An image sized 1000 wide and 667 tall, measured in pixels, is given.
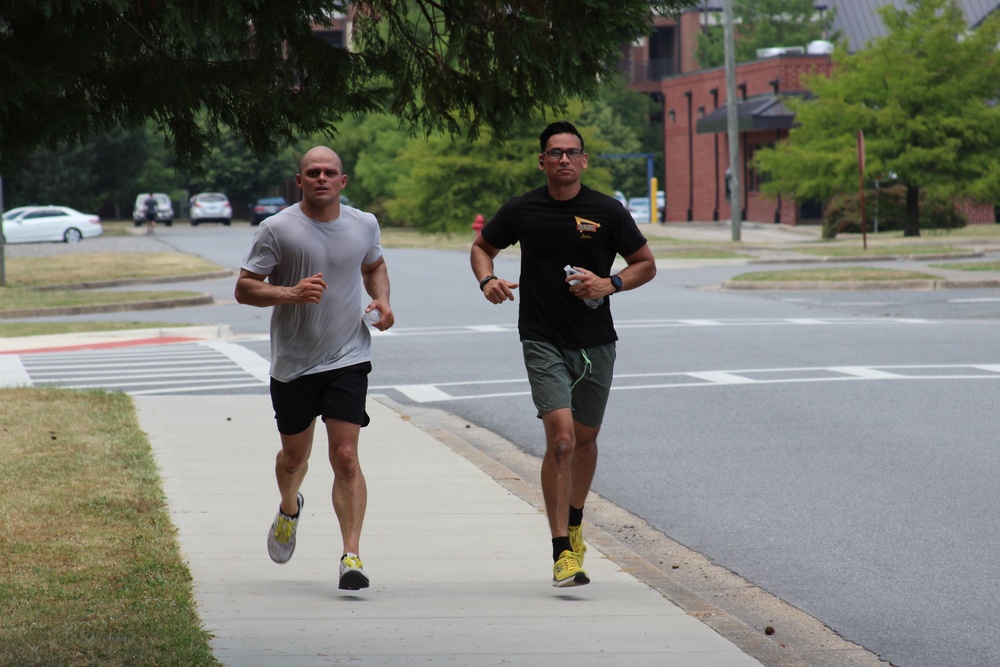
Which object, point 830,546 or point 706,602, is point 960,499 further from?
point 706,602

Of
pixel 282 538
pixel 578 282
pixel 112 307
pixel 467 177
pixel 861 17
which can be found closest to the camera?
pixel 578 282

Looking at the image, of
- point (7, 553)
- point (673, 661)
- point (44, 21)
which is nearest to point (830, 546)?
point (673, 661)

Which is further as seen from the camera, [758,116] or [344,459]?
[758,116]

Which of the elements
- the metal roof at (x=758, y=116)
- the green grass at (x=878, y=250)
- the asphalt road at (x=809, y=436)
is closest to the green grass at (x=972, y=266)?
the green grass at (x=878, y=250)

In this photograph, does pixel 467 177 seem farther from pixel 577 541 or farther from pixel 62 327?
pixel 577 541

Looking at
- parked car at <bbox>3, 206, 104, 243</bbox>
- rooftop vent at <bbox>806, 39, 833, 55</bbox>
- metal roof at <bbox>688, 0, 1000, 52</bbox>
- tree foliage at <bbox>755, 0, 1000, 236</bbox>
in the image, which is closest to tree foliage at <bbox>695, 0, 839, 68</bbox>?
metal roof at <bbox>688, 0, 1000, 52</bbox>

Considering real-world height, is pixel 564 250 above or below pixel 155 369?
above

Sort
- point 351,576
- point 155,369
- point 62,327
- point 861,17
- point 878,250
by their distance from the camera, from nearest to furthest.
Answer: point 351,576, point 155,369, point 62,327, point 878,250, point 861,17

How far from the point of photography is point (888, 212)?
51031mm

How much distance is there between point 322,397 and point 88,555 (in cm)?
141

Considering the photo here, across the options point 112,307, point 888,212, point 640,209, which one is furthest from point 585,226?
point 640,209

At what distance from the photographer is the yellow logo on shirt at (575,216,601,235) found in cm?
673

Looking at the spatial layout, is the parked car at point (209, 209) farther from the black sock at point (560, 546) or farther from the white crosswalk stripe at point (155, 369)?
the black sock at point (560, 546)

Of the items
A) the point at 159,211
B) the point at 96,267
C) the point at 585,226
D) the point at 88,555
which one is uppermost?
the point at 585,226
